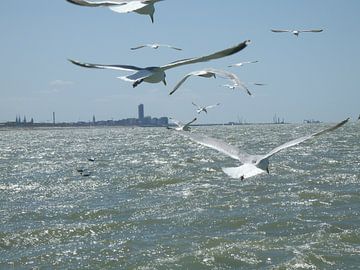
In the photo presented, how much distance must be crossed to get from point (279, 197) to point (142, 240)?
24.0ft

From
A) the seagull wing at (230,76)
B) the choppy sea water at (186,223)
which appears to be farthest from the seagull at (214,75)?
the choppy sea water at (186,223)

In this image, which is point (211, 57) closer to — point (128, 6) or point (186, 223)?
point (128, 6)

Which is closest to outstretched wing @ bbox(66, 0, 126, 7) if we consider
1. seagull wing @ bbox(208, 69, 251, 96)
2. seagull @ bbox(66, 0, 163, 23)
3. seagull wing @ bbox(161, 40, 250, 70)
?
seagull @ bbox(66, 0, 163, 23)

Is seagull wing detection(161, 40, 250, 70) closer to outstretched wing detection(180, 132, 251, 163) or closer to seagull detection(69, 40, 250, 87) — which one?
seagull detection(69, 40, 250, 87)

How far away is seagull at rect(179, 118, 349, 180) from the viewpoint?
8.46 feet

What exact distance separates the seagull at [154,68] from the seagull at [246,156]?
57 centimetres

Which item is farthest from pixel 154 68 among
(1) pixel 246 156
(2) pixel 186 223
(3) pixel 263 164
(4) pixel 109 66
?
(2) pixel 186 223

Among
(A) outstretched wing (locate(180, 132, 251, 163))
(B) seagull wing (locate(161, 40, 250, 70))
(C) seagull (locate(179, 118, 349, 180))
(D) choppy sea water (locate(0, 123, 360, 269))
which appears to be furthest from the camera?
(D) choppy sea water (locate(0, 123, 360, 269))

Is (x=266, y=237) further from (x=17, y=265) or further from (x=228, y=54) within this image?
(x=228, y=54)

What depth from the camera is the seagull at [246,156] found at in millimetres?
2578

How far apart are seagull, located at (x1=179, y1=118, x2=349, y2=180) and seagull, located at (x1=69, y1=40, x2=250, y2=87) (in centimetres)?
57

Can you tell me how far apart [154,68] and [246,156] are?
2.94 ft

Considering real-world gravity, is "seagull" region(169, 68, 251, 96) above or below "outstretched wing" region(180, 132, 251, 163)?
above

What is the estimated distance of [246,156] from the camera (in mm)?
3072
